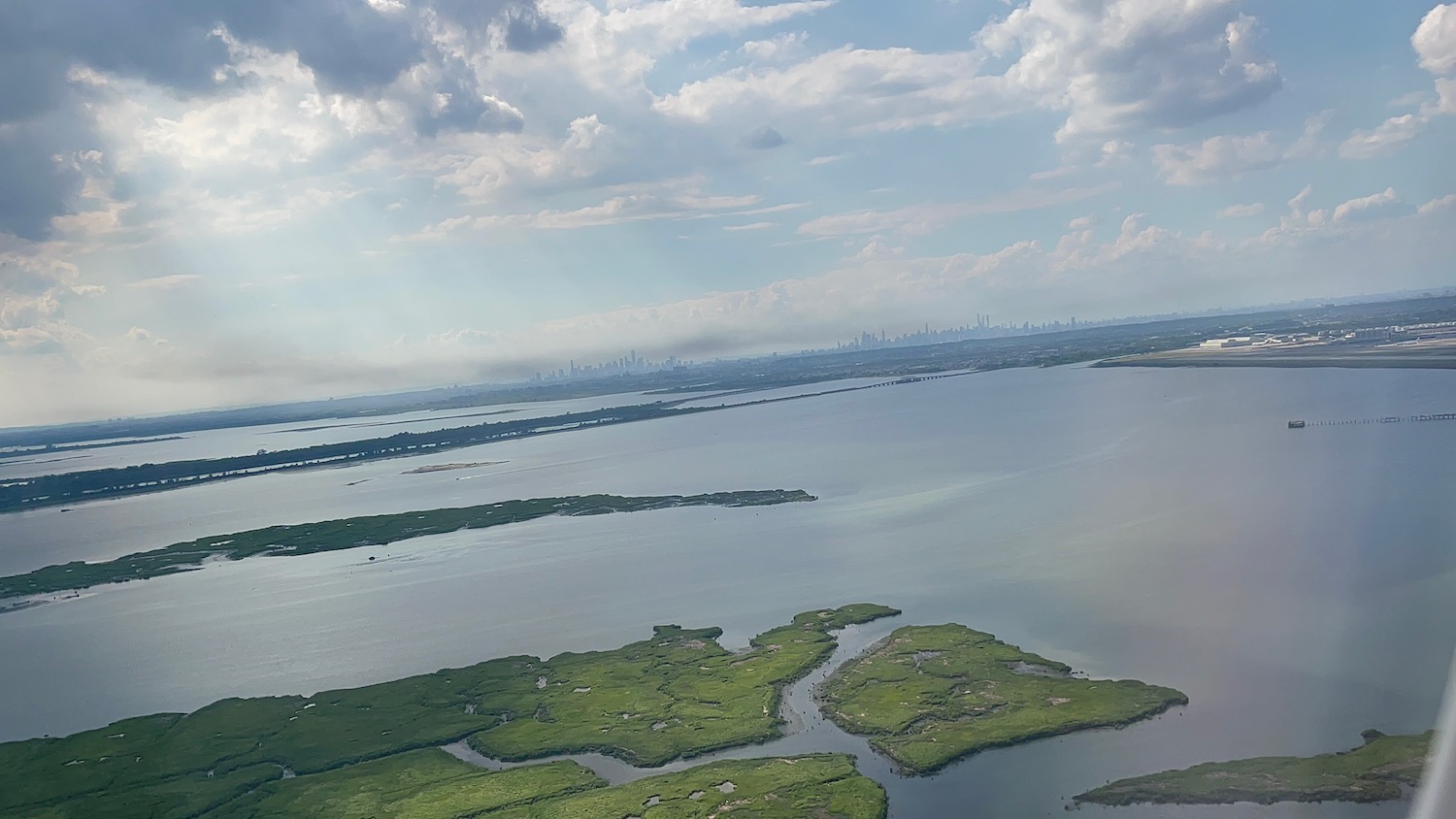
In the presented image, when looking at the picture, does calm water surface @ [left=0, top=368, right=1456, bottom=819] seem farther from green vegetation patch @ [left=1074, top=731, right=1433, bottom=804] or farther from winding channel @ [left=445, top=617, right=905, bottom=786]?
green vegetation patch @ [left=1074, top=731, right=1433, bottom=804]

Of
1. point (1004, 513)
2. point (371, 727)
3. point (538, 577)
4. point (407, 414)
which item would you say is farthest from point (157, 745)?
point (407, 414)

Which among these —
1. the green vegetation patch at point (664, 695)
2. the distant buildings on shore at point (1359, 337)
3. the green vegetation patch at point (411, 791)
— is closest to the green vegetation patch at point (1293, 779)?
the green vegetation patch at point (664, 695)

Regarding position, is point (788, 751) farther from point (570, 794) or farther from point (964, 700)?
point (570, 794)

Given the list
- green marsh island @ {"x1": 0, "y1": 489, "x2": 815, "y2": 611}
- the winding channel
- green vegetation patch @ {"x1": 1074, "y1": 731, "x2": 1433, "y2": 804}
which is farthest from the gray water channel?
green marsh island @ {"x1": 0, "y1": 489, "x2": 815, "y2": 611}

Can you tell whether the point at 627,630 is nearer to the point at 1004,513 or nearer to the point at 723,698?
the point at 723,698

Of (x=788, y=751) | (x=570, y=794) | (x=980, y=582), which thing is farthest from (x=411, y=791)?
(x=980, y=582)

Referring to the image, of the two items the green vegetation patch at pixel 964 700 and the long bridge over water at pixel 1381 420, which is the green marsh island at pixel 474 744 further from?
the long bridge over water at pixel 1381 420
